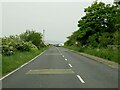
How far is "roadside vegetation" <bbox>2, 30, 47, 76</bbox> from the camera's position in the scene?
2203cm

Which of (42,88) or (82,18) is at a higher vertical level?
(82,18)

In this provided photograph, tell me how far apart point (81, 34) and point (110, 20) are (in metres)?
6.74

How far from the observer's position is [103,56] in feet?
108

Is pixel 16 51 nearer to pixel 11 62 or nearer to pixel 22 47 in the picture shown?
pixel 22 47

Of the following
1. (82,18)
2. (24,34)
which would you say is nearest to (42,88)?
(82,18)

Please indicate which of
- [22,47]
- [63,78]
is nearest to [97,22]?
[22,47]

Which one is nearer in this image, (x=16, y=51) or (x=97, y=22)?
(x=16, y=51)

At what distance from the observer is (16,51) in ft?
134

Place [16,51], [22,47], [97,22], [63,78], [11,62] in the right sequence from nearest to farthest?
1. [63,78]
2. [11,62]
3. [16,51]
4. [22,47]
5. [97,22]

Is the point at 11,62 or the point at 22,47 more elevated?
the point at 22,47

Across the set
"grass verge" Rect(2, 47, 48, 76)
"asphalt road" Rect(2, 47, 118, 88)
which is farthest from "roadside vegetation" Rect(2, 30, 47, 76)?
"asphalt road" Rect(2, 47, 118, 88)

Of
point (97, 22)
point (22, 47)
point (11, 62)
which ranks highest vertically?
point (97, 22)

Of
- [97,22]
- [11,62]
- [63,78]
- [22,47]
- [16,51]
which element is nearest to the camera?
[63,78]

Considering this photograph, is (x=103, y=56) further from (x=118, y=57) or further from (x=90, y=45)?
(x=90, y=45)
